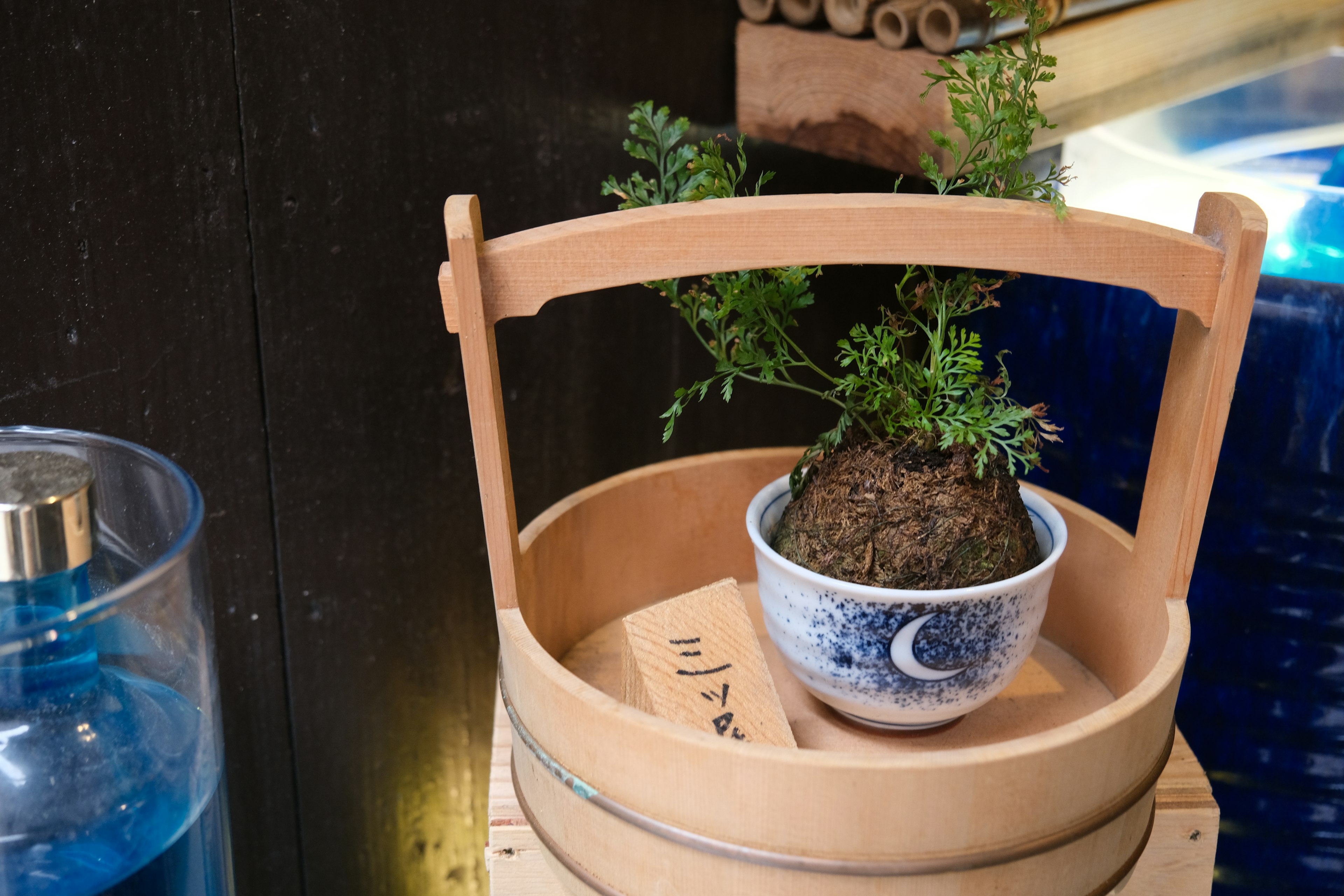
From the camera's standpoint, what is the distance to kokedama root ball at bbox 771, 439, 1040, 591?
2.43 ft

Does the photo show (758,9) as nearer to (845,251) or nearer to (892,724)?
(845,251)

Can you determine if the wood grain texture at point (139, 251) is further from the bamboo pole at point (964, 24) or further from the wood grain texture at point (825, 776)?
the bamboo pole at point (964, 24)

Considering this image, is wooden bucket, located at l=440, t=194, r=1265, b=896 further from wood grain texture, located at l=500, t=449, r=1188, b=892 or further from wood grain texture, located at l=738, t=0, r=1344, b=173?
wood grain texture, located at l=738, t=0, r=1344, b=173

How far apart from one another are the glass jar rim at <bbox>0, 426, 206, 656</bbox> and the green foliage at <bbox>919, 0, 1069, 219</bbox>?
0.49 metres

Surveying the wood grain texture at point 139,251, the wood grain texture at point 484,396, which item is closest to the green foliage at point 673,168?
the wood grain texture at point 484,396

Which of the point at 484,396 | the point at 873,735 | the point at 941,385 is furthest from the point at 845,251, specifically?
the point at 873,735

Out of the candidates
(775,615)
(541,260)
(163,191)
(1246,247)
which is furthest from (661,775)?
(163,191)

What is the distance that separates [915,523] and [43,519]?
50 cm

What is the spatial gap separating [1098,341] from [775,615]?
46cm

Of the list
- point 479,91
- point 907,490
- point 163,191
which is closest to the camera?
point 907,490

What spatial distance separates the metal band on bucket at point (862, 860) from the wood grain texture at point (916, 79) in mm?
582

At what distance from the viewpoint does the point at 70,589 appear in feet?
1.93

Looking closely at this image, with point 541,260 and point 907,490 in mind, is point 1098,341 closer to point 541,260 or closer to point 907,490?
point 907,490

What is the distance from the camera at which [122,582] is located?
2.16ft
